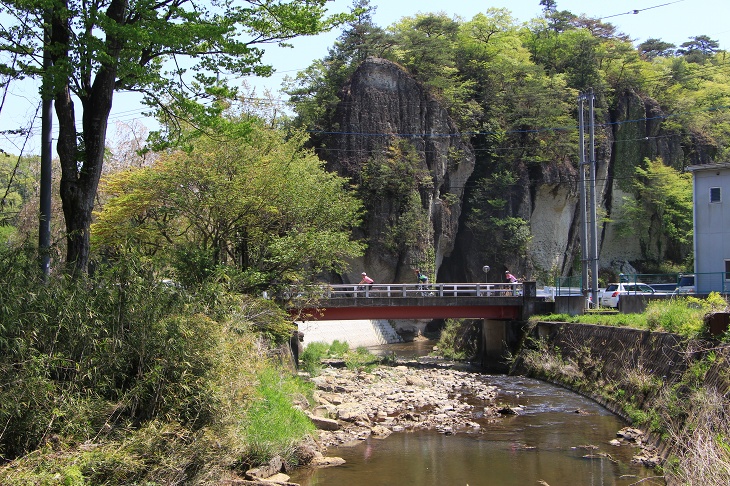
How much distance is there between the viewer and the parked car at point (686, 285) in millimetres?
33688

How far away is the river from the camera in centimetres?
1416

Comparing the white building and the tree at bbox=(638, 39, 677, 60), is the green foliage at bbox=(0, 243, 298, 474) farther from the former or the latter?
the tree at bbox=(638, 39, 677, 60)

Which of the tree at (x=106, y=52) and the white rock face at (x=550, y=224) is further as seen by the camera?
the white rock face at (x=550, y=224)

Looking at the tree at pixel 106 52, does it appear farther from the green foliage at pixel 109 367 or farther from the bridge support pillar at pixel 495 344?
the bridge support pillar at pixel 495 344

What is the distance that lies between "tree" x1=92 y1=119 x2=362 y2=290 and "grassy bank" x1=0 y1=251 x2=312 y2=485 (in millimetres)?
9730

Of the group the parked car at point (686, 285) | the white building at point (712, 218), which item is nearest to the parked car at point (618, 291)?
the parked car at point (686, 285)

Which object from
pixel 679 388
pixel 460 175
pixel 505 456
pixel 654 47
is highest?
pixel 654 47

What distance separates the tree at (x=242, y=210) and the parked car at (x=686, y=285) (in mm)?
17016

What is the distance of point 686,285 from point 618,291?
3541 millimetres

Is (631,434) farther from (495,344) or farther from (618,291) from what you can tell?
(618,291)

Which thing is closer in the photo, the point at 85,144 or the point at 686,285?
the point at 85,144

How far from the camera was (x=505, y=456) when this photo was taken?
16.3m

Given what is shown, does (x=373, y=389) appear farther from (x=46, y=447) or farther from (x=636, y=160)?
(x=636, y=160)

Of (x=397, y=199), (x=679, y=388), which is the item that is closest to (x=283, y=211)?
(x=679, y=388)
